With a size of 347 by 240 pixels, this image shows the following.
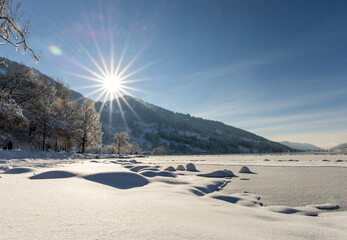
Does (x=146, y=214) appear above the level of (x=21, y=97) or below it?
below

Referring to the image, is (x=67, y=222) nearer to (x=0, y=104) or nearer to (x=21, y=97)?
(x=0, y=104)

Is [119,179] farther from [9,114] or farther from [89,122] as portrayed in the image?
[89,122]

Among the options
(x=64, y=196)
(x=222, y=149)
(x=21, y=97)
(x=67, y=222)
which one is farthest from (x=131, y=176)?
Result: (x=222, y=149)

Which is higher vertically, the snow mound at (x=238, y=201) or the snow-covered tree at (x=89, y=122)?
the snow-covered tree at (x=89, y=122)

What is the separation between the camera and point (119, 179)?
4898mm

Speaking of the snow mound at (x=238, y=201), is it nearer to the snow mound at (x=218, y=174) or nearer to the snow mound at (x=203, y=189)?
the snow mound at (x=203, y=189)

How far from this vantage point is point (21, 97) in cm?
2278

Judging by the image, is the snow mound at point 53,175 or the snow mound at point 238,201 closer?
the snow mound at point 238,201

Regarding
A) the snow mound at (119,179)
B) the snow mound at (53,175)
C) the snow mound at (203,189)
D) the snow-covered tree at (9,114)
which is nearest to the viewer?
the snow mound at (203,189)

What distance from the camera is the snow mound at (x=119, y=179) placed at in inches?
A: 187

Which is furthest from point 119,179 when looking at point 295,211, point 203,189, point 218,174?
point 218,174

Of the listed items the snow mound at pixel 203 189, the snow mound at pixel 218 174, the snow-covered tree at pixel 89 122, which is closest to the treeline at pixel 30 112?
the snow-covered tree at pixel 89 122

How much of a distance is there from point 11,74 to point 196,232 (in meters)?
28.3

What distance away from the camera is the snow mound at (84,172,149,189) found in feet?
15.6
